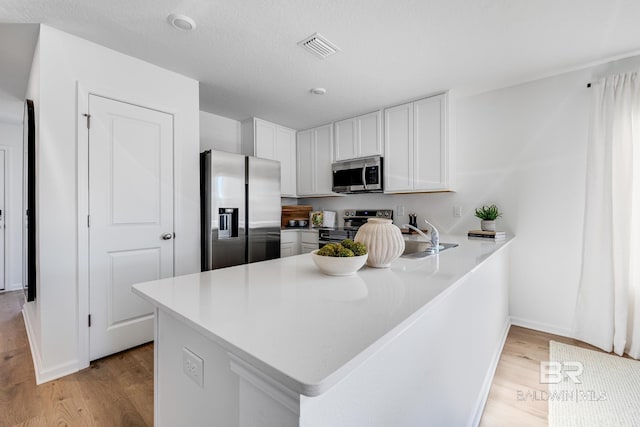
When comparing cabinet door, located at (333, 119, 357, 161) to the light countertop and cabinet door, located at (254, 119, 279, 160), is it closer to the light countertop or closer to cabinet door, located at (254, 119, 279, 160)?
cabinet door, located at (254, 119, 279, 160)

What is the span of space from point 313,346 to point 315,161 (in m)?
3.59

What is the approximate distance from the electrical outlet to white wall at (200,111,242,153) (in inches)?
118

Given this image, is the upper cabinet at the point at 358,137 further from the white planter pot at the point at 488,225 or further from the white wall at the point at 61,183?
the white wall at the point at 61,183

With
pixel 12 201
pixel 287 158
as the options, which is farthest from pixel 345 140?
pixel 12 201

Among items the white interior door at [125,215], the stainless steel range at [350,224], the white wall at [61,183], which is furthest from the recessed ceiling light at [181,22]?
the stainless steel range at [350,224]

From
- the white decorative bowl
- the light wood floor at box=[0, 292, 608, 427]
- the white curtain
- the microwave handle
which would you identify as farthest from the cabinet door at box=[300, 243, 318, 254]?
the white curtain

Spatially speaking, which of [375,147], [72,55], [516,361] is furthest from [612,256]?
[72,55]

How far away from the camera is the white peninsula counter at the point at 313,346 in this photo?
0.56 meters

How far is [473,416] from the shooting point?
1.55 meters

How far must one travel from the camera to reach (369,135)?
351 centimetres

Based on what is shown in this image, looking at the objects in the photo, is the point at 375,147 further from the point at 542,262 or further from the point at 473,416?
the point at 473,416

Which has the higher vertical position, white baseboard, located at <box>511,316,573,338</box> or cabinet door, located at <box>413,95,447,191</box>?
cabinet door, located at <box>413,95,447,191</box>

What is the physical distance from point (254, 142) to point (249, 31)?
179 centimetres

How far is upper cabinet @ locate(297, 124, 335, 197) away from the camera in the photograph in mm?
3922
